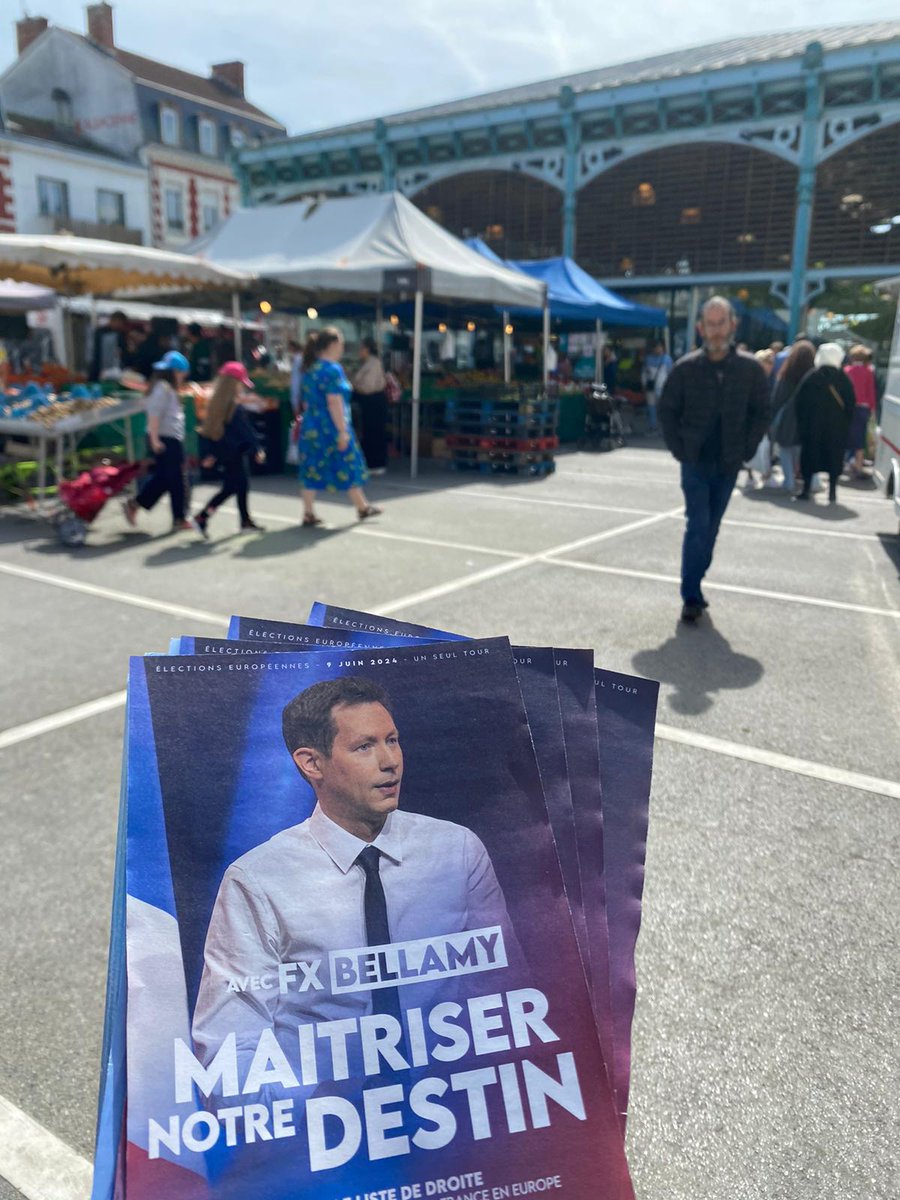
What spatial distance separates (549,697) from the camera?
1259 mm

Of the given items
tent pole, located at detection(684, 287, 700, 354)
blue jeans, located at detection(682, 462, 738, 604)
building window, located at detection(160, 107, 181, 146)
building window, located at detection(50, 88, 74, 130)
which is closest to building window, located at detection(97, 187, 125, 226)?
building window, located at detection(160, 107, 181, 146)

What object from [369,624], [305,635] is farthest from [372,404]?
[305,635]

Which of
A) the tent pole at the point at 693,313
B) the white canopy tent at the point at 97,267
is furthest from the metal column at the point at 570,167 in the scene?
the white canopy tent at the point at 97,267

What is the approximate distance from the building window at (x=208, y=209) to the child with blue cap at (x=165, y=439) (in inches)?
1475

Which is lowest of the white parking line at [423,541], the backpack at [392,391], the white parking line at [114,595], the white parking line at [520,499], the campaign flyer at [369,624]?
the white parking line at [114,595]

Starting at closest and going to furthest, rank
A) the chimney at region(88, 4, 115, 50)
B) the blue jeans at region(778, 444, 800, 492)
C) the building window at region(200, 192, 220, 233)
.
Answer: the blue jeans at region(778, 444, 800, 492)
the chimney at region(88, 4, 115, 50)
the building window at region(200, 192, 220, 233)

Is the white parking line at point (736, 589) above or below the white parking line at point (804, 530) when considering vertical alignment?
below

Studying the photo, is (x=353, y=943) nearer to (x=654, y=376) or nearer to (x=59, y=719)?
(x=59, y=719)

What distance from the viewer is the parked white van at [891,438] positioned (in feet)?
26.2

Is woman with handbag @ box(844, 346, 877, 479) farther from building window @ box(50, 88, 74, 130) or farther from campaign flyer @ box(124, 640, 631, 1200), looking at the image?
building window @ box(50, 88, 74, 130)

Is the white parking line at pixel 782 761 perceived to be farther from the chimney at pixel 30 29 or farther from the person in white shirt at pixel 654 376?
the chimney at pixel 30 29

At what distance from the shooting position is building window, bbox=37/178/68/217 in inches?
1351

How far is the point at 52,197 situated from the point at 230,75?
16812 mm

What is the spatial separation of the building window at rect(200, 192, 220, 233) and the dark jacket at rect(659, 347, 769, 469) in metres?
41.4
